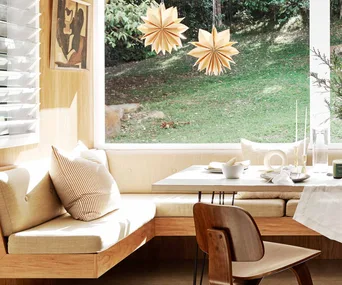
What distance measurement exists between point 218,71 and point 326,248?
5.37ft

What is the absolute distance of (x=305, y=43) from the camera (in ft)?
20.4

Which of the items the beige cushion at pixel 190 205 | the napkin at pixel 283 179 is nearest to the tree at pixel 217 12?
the beige cushion at pixel 190 205

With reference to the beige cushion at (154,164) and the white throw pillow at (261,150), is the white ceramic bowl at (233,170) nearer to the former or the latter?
the white throw pillow at (261,150)

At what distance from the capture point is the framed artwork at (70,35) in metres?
5.30

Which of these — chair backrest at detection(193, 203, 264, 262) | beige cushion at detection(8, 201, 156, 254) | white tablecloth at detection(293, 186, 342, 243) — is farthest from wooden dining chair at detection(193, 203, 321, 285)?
beige cushion at detection(8, 201, 156, 254)

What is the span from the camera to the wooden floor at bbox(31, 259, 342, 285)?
16.9 ft

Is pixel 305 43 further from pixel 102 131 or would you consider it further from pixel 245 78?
pixel 102 131

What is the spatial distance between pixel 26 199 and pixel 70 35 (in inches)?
66.3

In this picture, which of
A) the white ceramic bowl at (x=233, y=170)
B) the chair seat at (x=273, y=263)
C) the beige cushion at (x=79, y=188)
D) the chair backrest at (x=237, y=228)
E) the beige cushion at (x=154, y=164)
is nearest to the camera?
the chair backrest at (x=237, y=228)

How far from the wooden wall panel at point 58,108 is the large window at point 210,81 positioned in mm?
238

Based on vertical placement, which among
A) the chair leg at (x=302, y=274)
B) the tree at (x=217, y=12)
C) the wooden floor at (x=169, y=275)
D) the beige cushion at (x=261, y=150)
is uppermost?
the tree at (x=217, y=12)

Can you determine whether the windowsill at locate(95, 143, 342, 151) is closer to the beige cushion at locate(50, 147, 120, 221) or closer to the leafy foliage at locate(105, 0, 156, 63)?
the leafy foliage at locate(105, 0, 156, 63)

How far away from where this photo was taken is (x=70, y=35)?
5.62 metres

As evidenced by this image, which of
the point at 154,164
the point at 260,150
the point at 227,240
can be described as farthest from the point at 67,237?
the point at 260,150
